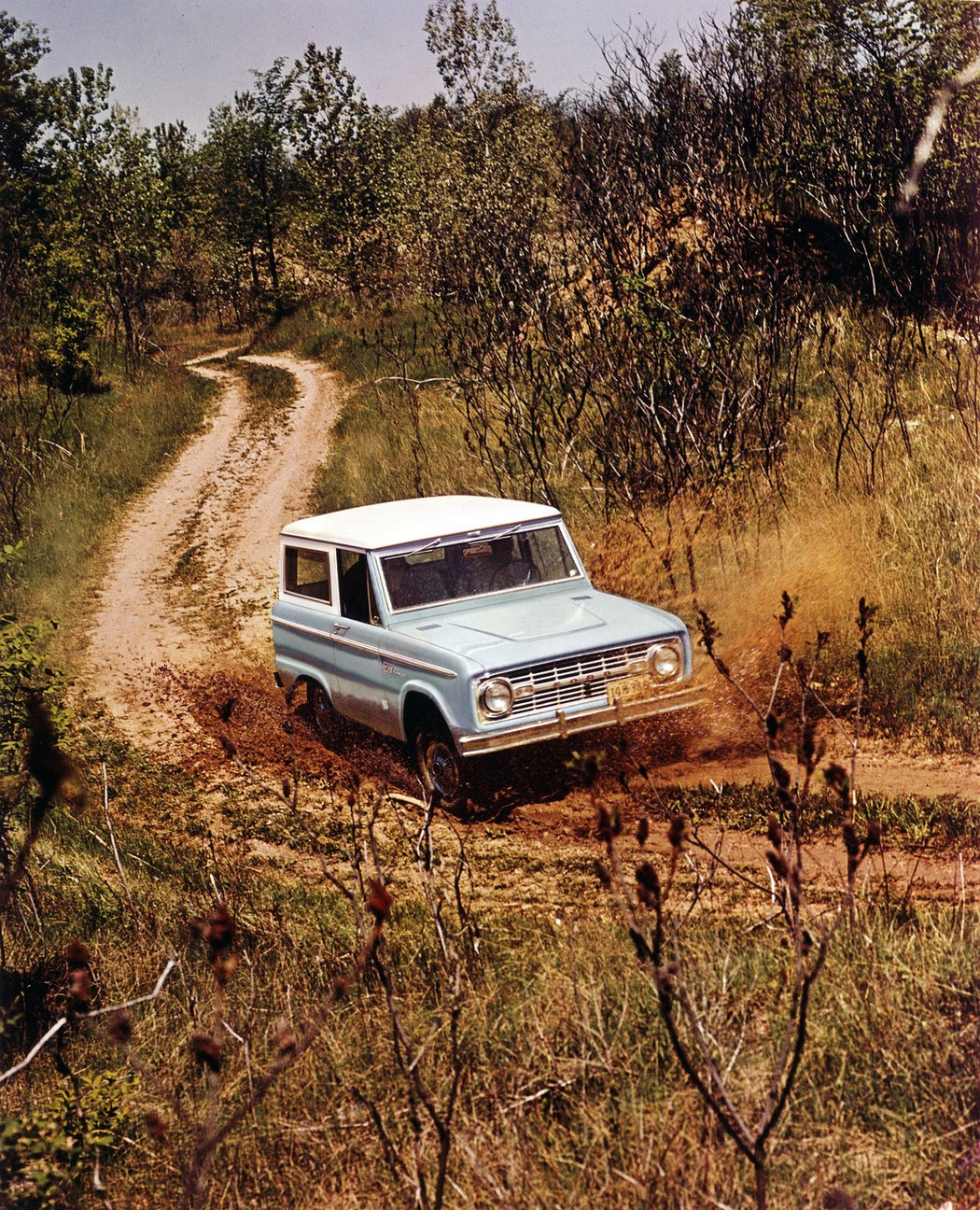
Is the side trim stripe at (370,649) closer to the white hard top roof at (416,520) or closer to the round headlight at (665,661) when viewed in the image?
the white hard top roof at (416,520)

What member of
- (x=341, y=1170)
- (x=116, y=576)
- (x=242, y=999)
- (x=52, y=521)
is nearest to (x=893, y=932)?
(x=341, y=1170)

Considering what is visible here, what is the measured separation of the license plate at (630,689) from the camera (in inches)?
244

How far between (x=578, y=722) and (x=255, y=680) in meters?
3.39

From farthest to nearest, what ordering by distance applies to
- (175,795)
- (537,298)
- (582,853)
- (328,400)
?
(328,400) < (537,298) < (175,795) < (582,853)

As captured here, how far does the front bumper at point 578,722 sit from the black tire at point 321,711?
161cm

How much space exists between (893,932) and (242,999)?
2274 mm

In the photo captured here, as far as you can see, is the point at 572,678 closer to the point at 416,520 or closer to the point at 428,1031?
the point at 416,520

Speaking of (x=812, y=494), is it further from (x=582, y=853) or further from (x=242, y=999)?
(x=242, y=999)

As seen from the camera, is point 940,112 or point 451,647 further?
point 940,112

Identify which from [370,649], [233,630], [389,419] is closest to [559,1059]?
[370,649]

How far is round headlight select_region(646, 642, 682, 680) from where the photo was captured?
6289mm

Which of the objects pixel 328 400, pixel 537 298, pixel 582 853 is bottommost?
pixel 582 853

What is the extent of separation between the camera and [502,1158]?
3.10m

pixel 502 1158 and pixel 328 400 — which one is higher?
pixel 328 400
